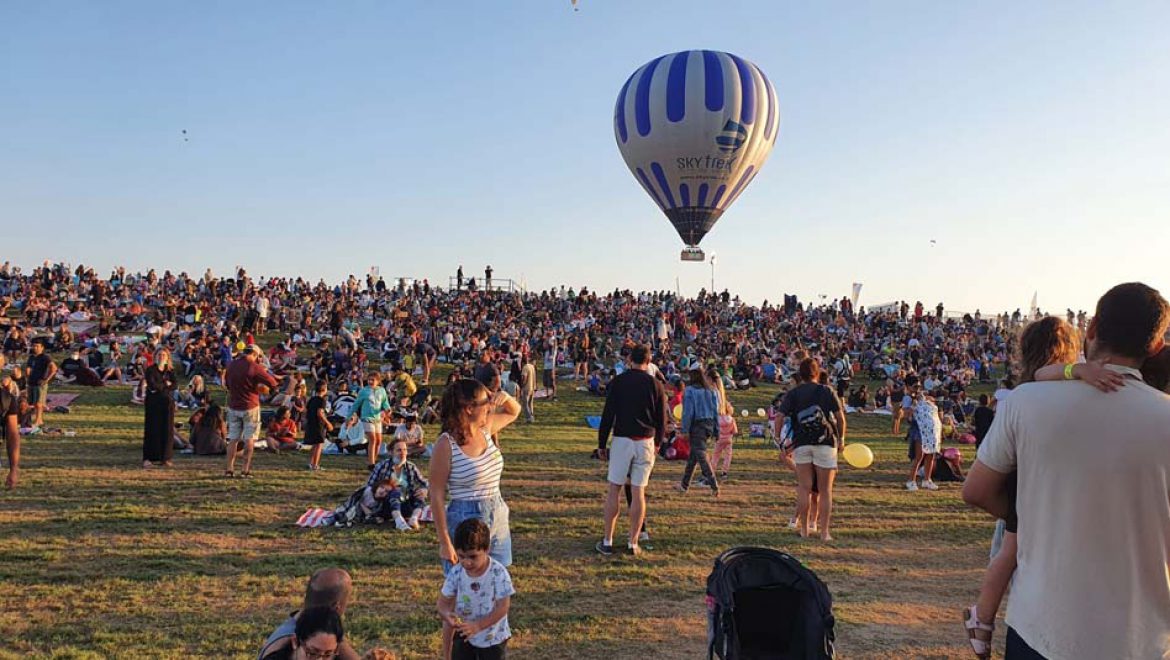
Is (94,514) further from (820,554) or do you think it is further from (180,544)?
(820,554)

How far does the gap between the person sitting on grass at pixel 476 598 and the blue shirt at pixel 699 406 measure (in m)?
6.22

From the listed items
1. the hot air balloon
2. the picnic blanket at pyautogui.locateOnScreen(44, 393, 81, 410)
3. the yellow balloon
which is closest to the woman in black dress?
the picnic blanket at pyautogui.locateOnScreen(44, 393, 81, 410)

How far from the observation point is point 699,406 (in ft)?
31.6

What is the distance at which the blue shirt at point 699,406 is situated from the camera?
9.62 metres

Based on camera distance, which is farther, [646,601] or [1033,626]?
[646,601]

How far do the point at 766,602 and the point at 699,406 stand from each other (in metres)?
5.64

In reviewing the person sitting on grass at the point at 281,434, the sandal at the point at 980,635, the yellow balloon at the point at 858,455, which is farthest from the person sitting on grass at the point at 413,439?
the sandal at the point at 980,635

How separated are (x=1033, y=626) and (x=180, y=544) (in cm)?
719

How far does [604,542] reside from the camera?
691cm

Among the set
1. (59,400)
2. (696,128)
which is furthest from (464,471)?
(696,128)

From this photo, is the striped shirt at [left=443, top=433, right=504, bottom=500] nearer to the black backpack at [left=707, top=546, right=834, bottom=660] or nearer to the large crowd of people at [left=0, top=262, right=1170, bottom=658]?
the large crowd of people at [left=0, top=262, right=1170, bottom=658]

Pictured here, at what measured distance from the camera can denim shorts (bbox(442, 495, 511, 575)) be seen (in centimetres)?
404

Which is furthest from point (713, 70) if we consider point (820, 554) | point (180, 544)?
point (180, 544)

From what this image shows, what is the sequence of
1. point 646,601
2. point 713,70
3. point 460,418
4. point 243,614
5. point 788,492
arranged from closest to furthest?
point 460,418, point 243,614, point 646,601, point 788,492, point 713,70
